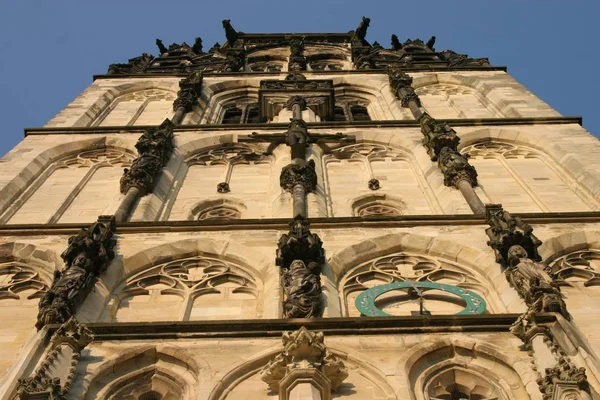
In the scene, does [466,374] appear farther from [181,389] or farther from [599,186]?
[599,186]

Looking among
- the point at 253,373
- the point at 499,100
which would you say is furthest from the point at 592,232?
the point at 499,100

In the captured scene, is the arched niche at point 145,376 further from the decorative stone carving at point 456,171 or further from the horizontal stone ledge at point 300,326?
the decorative stone carving at point 456,171

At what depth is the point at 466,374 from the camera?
26.3 ft

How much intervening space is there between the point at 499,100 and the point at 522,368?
14.3 m

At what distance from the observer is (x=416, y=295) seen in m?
10.0

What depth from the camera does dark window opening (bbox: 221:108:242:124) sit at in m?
22.6

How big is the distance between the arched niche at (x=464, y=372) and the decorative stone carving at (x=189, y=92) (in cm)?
1379

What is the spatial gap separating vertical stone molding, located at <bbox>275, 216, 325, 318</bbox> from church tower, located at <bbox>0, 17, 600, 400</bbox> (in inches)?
1.0

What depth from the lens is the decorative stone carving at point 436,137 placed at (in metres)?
16.0

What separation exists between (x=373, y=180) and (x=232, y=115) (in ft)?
28.5

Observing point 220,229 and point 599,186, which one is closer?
point 220,229

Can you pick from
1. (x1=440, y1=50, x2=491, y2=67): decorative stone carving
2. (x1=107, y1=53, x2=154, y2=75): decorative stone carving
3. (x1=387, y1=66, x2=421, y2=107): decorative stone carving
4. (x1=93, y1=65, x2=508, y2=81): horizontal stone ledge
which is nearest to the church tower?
(x1=387, y1=66, x2=421, y2=107): decorative stone carving

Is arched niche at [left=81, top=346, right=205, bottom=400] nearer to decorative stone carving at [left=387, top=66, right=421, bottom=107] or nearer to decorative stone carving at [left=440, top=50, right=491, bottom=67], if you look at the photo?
decorative stone carving at [left=387, top=66, right=421, bottom=107]

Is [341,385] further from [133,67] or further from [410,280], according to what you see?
[133,67]
